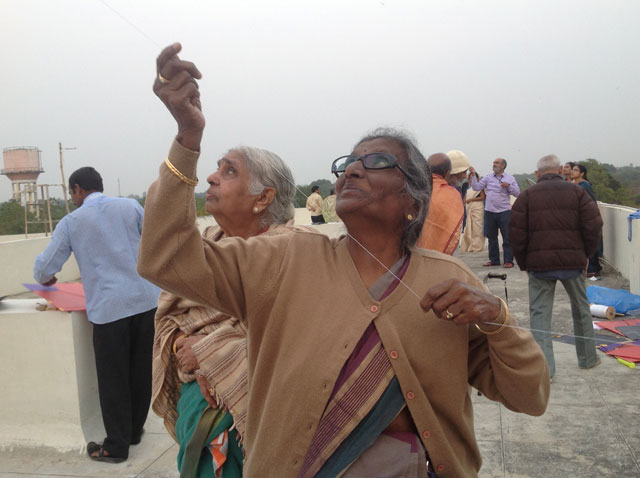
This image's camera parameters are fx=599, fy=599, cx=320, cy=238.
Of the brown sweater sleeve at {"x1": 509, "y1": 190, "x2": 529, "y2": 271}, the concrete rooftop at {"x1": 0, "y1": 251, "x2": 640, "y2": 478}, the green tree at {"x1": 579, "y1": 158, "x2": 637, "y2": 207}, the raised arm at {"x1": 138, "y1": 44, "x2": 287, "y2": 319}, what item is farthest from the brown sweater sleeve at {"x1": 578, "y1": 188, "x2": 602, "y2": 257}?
the green tree at {"x1": 579, "y1": 158, "x2": 637, "y2": 207}

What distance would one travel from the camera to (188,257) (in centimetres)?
156

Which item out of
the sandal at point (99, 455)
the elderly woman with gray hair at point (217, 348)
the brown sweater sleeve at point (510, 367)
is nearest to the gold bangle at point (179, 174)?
the elderly woman with gray hair at point (217, 348)

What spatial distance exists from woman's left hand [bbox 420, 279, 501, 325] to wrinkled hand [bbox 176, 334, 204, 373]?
1162mm

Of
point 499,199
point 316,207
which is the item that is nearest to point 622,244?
point 499,199

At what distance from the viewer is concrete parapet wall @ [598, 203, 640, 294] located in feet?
29.4

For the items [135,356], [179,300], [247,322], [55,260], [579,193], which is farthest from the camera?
[579,193]

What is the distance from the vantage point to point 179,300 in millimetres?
2508

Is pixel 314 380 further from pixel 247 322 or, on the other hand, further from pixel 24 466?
pixel 24 466

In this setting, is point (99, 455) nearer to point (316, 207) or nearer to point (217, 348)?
point (217, 348)

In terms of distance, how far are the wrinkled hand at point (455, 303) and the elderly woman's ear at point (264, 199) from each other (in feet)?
3.82

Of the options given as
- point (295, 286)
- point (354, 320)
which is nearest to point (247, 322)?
point (295, 286)

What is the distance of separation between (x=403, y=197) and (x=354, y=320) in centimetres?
44

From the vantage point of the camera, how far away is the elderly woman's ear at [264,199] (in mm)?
2584

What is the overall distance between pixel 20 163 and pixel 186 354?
4683cm
